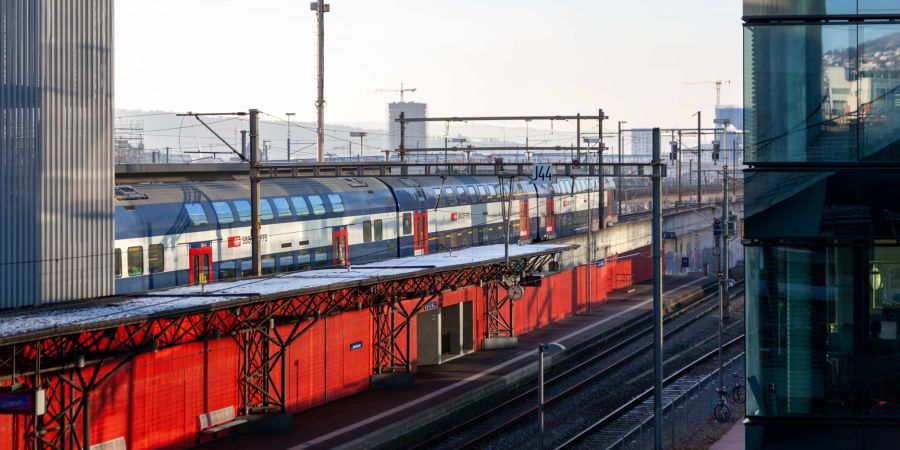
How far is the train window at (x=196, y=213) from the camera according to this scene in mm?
30000

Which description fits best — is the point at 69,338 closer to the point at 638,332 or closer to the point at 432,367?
the point at 432,367

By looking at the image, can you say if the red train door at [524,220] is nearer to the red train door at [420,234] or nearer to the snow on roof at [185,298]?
the red train door at [420,234]

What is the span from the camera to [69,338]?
66.1 ft

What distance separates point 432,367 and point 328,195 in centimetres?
716

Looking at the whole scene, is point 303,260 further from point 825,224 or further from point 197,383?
point 825,224

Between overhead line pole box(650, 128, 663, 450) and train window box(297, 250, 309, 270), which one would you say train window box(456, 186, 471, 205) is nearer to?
train window box(297, 250, 309, 270)

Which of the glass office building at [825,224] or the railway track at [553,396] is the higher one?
the glass office building at [825,224]

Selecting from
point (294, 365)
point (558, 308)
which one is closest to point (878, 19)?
point (294, 365)

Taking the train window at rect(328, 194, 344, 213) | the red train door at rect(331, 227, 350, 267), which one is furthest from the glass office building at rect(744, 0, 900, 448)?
the train window at rect(328, 194, 344, 213)

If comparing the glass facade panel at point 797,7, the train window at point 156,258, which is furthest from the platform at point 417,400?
the glass facade panel at point 797,7

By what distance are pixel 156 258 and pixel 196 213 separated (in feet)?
7.15

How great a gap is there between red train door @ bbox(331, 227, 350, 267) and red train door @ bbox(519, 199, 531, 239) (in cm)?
1815

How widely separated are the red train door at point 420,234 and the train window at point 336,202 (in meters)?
6.66

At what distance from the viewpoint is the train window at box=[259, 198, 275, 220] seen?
33.2 metres
